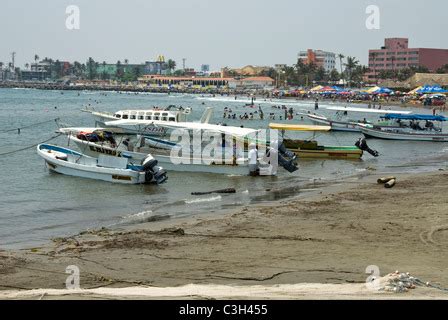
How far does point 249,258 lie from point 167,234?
4056mm

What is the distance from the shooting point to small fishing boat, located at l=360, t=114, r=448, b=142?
52469 mm

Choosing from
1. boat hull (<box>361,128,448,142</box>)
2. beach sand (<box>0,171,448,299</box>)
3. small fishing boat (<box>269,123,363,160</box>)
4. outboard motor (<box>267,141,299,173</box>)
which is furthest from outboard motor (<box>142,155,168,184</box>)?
boat hull (<box>361,128,448,142</box>)

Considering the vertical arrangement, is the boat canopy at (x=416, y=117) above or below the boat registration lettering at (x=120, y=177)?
above

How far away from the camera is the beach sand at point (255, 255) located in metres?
11.9

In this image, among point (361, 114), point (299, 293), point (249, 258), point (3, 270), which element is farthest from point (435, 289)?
point (361, 114)

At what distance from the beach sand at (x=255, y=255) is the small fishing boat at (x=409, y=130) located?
99.5ft

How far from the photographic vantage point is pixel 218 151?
34.3 meters

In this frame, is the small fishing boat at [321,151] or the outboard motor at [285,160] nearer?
the outboard motor at [285,160]

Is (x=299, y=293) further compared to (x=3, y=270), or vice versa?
(x=3, y=270)

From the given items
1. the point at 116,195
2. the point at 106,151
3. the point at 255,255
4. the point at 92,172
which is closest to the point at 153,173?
the point at 116,195

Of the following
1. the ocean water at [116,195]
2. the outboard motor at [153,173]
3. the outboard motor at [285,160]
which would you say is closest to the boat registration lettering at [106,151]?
the ocean water at [116,195]

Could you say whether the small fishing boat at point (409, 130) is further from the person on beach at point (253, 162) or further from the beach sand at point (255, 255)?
the beach sand at point (255, 255)
